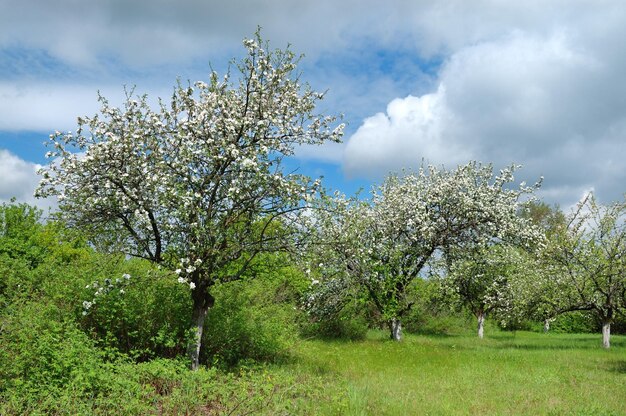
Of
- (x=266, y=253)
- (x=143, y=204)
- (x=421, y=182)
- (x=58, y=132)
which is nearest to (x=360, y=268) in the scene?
(x=421, y=182)

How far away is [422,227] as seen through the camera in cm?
2752

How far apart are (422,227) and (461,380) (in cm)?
1210

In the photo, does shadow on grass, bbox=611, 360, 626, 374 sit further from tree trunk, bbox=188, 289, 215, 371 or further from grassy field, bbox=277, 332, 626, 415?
tree trunk, bbox=188, 289, 215, 371

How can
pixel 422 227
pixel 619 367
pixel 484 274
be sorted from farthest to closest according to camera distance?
pixel 484 274, pixel 422 227, pixel 619 367

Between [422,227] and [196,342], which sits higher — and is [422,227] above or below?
above

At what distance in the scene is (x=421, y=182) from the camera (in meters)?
29.4

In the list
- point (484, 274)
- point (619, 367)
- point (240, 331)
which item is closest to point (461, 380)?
point (240, 331)

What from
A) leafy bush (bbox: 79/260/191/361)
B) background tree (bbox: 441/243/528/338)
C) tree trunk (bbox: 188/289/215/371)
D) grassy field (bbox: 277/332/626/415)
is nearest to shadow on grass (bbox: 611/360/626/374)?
grassy field (bbox: 277/332/626/415)

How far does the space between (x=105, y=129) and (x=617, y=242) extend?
2432 centimetres

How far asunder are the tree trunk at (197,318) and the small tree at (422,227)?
1277 centimetres

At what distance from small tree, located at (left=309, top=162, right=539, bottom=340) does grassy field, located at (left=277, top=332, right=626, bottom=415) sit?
353cm

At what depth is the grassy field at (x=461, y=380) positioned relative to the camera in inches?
483

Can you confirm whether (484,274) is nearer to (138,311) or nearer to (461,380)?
(461,380)

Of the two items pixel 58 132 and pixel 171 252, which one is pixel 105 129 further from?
pixel 171 252
